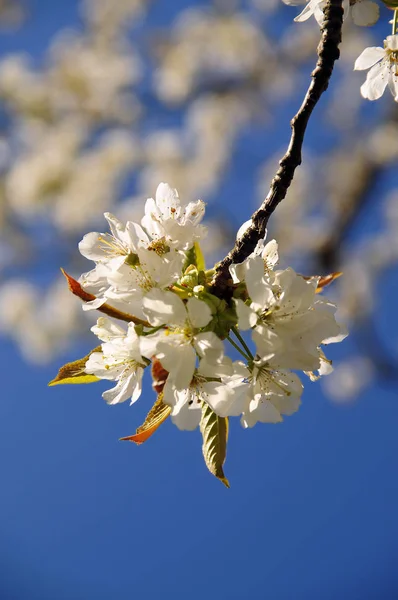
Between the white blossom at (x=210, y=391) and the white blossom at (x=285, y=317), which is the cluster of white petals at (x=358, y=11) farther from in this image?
the white blossom at (x=210, y=391)

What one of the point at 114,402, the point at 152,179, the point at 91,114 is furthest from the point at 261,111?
the point at 114,402

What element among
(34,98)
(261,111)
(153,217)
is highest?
(34,98)

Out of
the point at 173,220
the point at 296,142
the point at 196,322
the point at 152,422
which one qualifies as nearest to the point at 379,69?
the point at 296,142

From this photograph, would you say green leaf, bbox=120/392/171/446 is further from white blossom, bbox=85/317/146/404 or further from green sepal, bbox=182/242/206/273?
green sepal, bbox=182/242/206/273

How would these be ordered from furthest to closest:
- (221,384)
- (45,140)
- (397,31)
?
(45,140)
(397,31)
(221,384)

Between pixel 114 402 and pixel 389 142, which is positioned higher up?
pixel 389 142

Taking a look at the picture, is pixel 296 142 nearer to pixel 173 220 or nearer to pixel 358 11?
pixel 173 220

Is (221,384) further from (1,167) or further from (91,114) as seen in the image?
(1,167)
